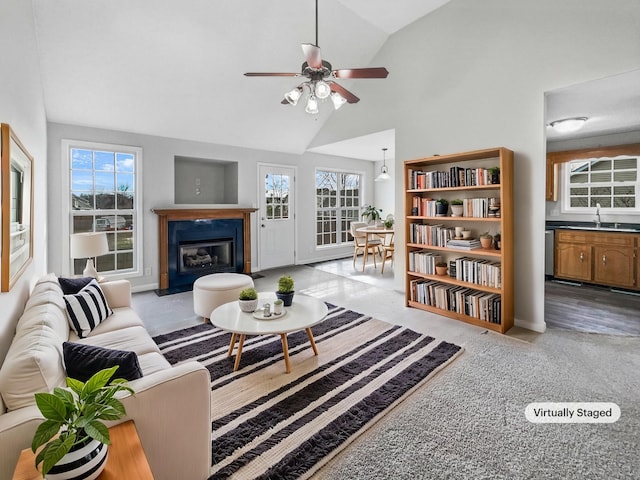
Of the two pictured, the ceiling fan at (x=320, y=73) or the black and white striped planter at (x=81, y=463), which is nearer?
the black and white striped planter at (x=81, y=463)

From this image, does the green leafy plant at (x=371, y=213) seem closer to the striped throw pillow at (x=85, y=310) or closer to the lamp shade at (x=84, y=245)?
the lamp shade at (x=84, y=245)

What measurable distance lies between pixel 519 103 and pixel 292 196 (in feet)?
13.8

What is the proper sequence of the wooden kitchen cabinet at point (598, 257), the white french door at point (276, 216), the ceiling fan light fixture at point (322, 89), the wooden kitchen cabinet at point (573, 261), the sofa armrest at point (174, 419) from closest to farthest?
the sofa armrest at point (174, 419) → the ceiling fan light fixture at point (322, 89) → the wooden kitchen cabinet at point (598, 257) → the wooden kitchen cabinet at point (573, 261) → the white french door at point (276, 216)

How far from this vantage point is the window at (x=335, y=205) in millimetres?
7223

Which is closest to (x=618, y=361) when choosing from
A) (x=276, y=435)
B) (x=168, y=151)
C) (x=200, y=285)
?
(x=276, y=435)

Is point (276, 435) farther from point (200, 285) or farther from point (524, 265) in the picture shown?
point (524, 265)

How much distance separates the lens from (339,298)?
171 inches

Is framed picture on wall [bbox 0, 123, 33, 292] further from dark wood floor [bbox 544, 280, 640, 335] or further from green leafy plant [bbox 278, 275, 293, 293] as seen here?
dark wood floor [bbox 544, 280, 640, 335]

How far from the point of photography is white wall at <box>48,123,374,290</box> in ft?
13.5

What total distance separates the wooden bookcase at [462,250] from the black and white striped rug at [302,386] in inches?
28.8

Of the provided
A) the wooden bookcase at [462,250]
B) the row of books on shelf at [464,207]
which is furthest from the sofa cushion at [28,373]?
the row of books on shelf at [464,207]

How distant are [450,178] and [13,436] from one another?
3.67 metres

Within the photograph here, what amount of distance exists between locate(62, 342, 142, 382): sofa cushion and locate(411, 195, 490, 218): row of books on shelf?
322cm

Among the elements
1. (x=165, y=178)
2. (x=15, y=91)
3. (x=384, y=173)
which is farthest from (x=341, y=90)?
(x=384, y=173)
